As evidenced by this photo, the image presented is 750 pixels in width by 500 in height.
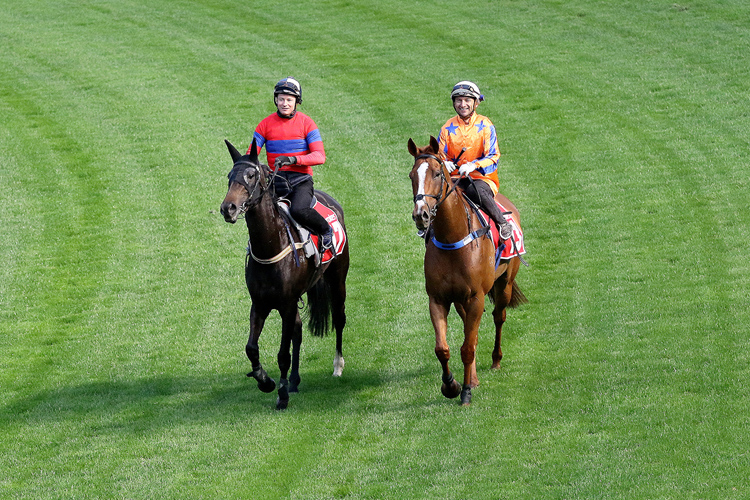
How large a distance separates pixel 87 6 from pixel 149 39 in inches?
209

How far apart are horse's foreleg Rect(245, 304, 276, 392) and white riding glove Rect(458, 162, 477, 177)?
110 inches

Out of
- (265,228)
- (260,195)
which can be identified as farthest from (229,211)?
(265,228)

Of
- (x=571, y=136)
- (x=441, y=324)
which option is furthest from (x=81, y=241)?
(x=571, y=136)

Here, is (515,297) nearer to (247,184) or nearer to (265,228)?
(265,228)

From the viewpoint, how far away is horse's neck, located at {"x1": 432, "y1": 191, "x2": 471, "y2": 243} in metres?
10.5

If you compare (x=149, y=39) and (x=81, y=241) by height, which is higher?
(x=149, y=39)

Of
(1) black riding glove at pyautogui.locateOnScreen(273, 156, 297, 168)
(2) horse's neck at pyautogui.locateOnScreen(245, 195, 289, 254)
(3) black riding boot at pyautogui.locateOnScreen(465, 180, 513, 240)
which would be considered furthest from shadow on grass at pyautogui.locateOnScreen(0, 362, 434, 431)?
(1) black riding glove at pyautogui.locateOnScreen(273, 156, 297, 168)

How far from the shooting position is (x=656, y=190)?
62.7 feet

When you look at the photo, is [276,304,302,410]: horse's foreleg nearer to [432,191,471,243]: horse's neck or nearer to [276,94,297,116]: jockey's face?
[432,191,471,243]: horse's neck

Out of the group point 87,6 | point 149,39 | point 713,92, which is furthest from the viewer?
point 87,6

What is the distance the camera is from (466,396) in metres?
11.1

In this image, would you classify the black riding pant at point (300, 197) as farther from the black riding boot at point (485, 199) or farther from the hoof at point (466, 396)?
the hoof at point (466, 396)

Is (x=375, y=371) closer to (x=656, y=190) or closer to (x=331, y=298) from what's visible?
(x=331, y=298)

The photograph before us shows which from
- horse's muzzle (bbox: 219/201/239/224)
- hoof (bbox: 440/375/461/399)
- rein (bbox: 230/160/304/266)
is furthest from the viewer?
hoof (bbox: 440/375/461/399)
